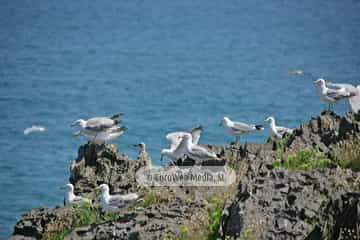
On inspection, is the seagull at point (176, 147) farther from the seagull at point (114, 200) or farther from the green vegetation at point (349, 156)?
the green vegetation at point (349, 156)

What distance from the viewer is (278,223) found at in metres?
13.0

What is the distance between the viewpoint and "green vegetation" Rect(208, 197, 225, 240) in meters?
14.5

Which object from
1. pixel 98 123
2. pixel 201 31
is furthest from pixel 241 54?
pixel 98 123

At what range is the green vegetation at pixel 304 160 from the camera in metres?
15.5

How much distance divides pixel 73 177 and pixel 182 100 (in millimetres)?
28285

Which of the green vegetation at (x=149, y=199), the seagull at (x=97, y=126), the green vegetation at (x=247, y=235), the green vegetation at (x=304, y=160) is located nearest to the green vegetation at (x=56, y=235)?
the green vegetation at (x=149, y=199)

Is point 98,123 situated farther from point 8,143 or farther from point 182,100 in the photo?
point 182,100

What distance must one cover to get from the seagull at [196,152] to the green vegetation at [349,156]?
273 centimetres

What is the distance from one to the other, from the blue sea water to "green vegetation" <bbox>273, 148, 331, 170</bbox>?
15504 mm

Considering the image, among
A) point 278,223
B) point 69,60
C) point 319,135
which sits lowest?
point 278,223

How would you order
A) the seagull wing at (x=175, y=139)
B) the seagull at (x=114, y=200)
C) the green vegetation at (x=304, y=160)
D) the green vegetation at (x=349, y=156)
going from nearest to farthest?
the green vegetation at (x=349, y=156)
the green vegetation at (x=304, y=160)
the seagull at (x=114, y=200)
the seagull wing at (x=175, y=139)

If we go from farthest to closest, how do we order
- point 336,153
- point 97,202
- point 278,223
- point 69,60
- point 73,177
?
point 69,60, point 73,177, point 97,202, point 336,153, point 278,223

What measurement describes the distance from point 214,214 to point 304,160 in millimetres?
2086

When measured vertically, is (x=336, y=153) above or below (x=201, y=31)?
below
